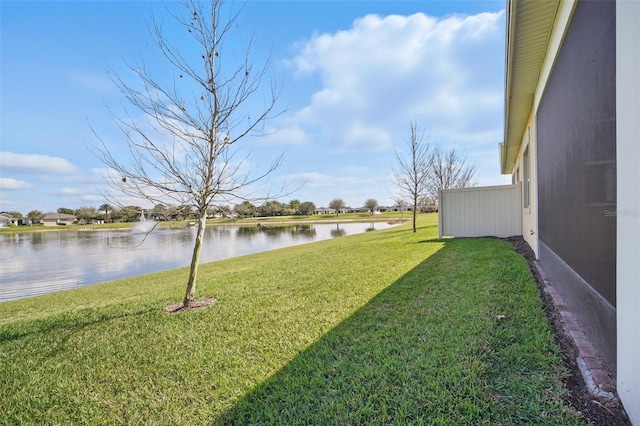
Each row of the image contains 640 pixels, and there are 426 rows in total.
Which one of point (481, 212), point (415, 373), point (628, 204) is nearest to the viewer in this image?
point (628, 204)

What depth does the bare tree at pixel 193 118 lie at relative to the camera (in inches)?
177

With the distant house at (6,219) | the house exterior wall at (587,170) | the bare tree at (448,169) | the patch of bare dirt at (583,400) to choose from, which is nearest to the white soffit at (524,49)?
the house exterior wall at (587,170)

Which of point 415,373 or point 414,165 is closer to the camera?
point 415,373

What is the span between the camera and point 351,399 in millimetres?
2039

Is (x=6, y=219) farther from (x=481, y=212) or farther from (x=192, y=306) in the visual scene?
(x=481, y=212)

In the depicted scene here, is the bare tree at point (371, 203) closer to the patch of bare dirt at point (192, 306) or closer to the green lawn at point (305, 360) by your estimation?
the green lawn at point (305, 360)

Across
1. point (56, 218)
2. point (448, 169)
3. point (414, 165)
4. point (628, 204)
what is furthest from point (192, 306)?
point (56, 218)

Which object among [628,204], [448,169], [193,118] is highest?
[448,169]

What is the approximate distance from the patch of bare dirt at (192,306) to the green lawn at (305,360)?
0.13m

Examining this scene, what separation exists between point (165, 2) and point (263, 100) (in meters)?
2.01

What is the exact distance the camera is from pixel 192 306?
4516 mm

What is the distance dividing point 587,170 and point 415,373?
219 centimetres

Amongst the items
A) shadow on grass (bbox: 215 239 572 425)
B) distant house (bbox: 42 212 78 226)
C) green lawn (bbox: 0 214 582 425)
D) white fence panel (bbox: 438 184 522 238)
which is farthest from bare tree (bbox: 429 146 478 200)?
distant house (bbox: 42 212 78 226)

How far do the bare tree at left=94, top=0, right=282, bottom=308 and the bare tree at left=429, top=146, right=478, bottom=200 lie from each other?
57.4 feet
